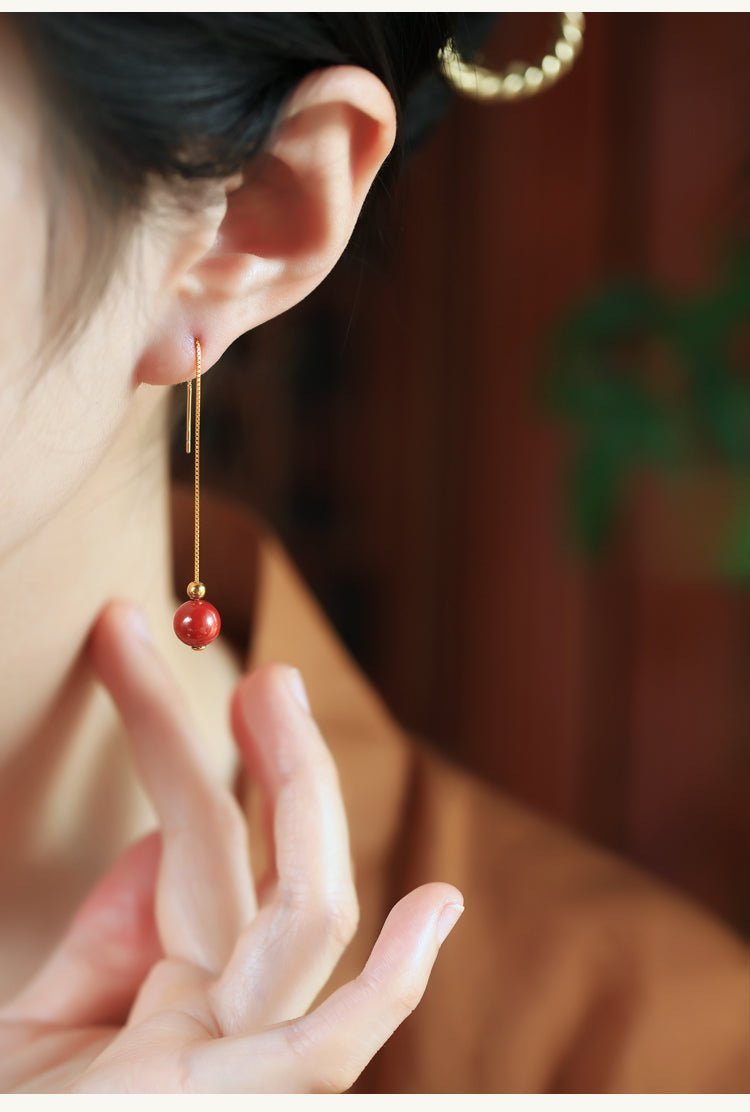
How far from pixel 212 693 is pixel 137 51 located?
0.48 metres

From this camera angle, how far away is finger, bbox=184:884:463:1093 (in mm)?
473

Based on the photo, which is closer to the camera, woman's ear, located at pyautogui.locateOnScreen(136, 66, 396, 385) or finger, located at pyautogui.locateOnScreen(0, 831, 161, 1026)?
woman's ear, located at pyautogui.locateOnScreen(136, 66, 396, 385)

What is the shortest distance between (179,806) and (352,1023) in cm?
22

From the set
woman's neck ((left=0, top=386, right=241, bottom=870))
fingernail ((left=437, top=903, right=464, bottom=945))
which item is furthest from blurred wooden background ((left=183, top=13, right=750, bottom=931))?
fingernail ((left=437, top=903, right=464, bottom=945))

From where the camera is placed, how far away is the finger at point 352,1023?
18.6 inches

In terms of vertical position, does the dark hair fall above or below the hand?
above

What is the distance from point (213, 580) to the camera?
90 centimetres

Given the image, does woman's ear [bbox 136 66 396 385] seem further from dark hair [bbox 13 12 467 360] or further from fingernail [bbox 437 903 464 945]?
fingernail [bbox 437 903 464 945]

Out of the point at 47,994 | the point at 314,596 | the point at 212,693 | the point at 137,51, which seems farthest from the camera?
the point at 314,596

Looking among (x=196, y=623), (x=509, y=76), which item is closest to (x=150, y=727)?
(x=196, y=623)

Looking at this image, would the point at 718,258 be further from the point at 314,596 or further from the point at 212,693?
the point at 212,693

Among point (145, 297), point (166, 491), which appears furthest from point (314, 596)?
point (145, 297)

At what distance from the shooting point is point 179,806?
26.2 inches

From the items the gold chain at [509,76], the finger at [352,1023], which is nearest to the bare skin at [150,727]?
the finger at [352,1023]
